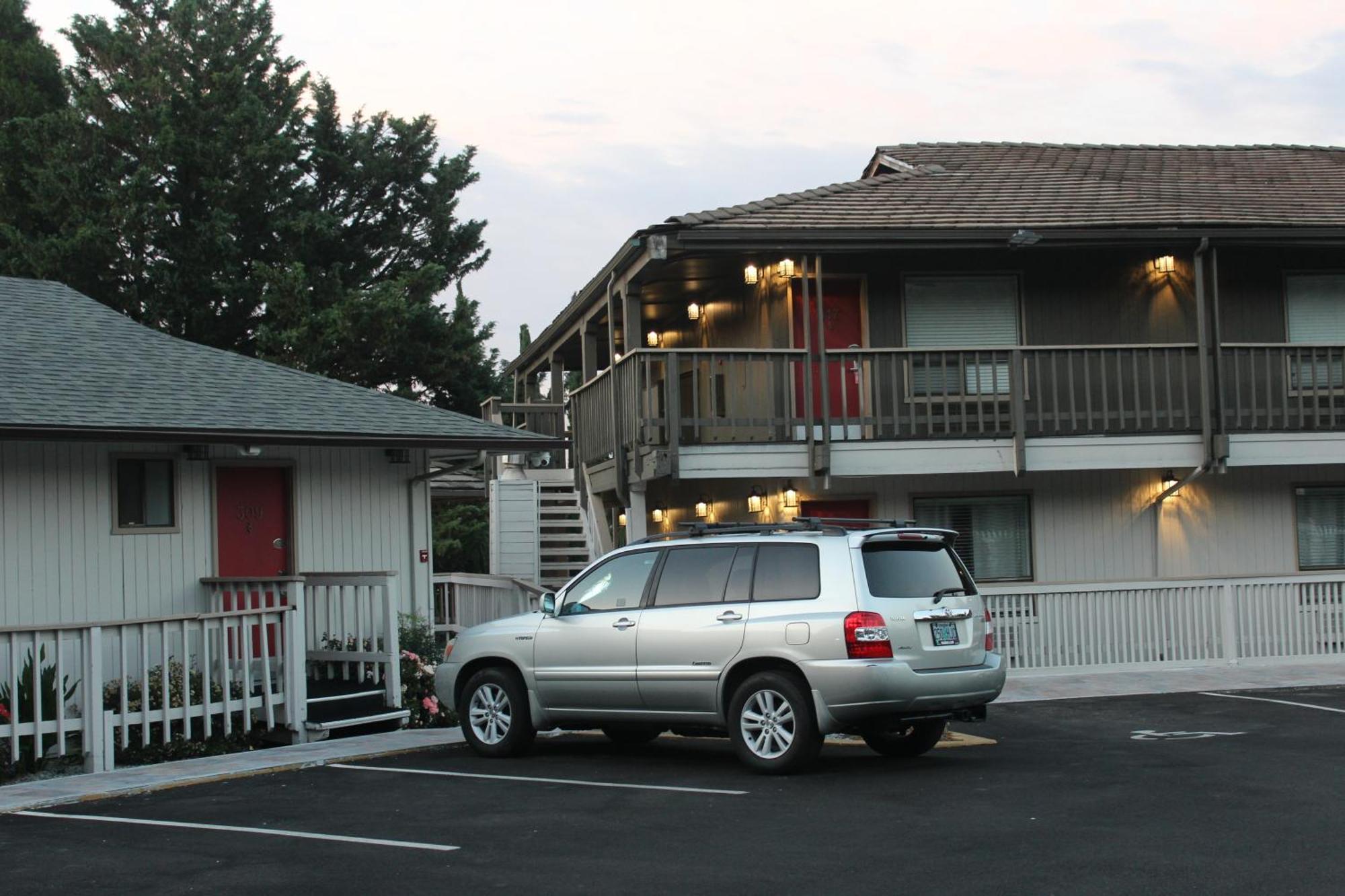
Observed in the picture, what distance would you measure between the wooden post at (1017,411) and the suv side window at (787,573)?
8.08 metres

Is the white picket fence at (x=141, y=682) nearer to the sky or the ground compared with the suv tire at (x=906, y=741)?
nearer to the sky

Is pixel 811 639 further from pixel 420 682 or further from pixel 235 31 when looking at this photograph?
pixel 235 31

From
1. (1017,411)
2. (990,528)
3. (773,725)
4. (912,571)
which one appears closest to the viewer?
(773,725)

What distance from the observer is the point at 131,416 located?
1462 centimetres

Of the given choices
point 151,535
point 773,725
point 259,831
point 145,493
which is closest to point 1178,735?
point 773,725

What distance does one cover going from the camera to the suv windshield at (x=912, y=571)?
10.7 m

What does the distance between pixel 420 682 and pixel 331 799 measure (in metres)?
5.11

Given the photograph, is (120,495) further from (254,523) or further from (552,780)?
(552,780)

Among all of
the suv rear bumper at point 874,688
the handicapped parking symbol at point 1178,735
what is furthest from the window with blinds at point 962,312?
the suv rear bumper at point 874,688

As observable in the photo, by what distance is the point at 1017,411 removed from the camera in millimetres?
18484

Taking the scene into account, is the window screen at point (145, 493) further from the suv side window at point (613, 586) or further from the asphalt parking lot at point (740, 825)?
the suv side window at point (613, 586)

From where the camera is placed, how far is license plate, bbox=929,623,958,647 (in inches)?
420

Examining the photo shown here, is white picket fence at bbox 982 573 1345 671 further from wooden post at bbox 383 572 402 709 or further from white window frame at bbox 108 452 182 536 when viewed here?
white window frame at bbox 108 452 182 536

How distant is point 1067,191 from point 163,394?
11.8 metres
